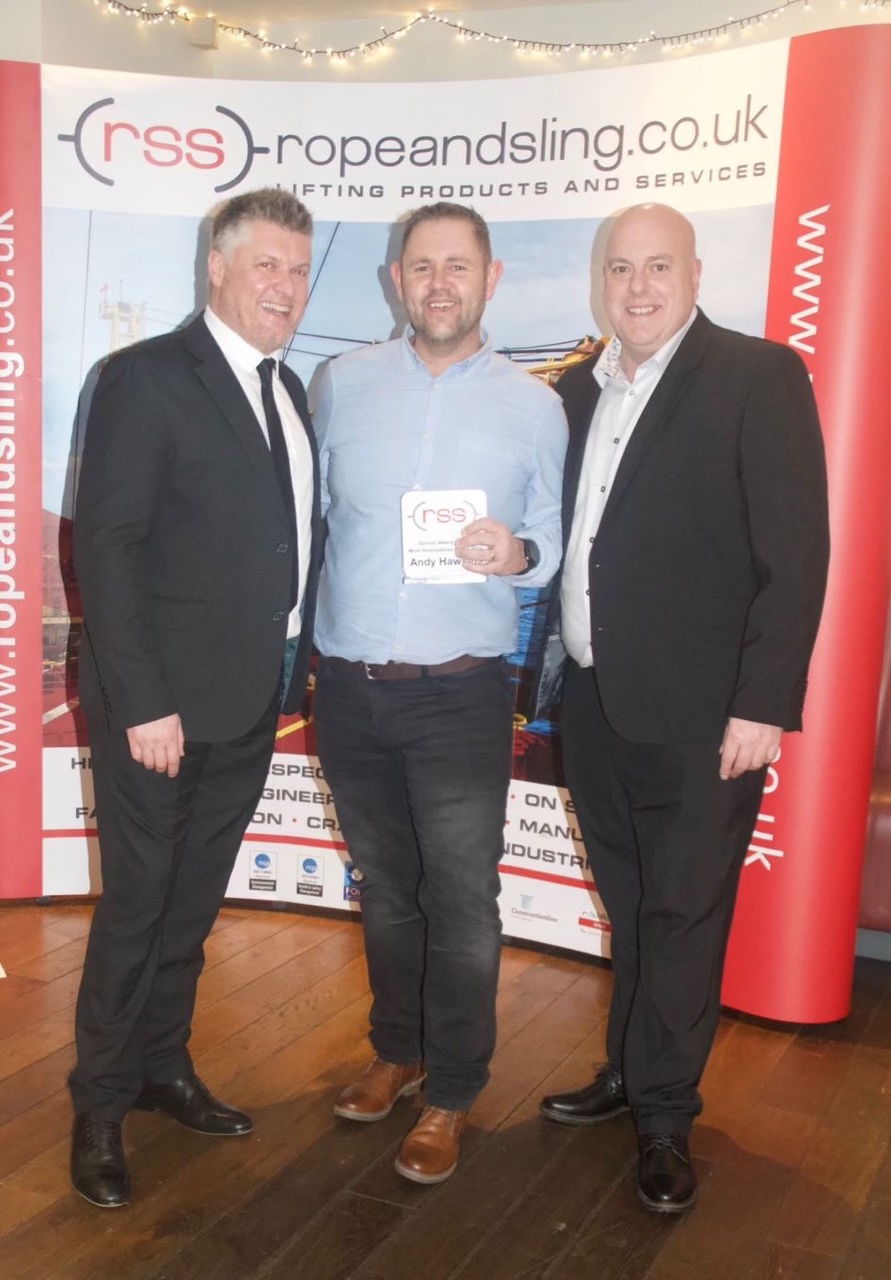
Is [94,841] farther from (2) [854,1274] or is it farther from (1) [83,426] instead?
(2) [854,1274]

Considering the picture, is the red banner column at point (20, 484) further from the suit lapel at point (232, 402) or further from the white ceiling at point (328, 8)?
the suit lapel at point (232, 402)

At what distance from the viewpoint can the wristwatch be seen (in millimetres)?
2361

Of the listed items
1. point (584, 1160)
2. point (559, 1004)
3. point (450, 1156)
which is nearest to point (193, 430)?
point (450, 1156)

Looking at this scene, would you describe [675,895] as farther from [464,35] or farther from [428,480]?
[464,35]

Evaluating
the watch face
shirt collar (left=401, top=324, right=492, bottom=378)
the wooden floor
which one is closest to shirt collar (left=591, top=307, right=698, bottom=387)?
shirt collar (left=401, top=324, right=492, bottom=378)

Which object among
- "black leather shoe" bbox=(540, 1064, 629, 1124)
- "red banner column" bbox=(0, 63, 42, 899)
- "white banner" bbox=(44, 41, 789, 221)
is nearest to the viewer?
"black leather shoe" bbox=(540, 1064, 629, 1124)

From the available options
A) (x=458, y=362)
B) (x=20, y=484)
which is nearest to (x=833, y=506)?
(x=458, y=362)

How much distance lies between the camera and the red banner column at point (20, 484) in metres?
3.51

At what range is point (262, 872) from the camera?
12.8 ft

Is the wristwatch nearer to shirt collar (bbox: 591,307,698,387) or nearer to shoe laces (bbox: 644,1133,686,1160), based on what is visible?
shirt collar (bbox: 591,307,698,387)

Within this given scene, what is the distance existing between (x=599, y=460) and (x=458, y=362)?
0.35 metres

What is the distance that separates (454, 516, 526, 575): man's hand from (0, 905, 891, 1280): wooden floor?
4.06ft

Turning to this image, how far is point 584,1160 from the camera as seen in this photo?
2.48m

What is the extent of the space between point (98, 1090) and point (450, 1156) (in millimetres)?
712
